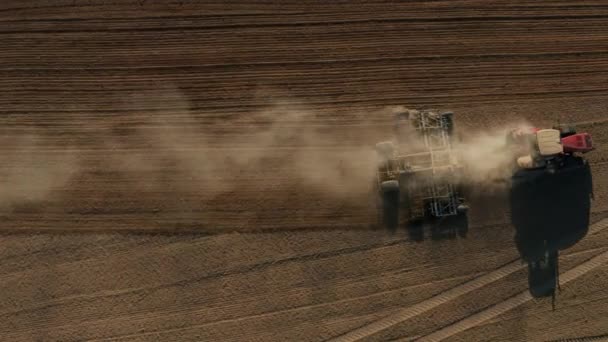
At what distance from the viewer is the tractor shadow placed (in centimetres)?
1280

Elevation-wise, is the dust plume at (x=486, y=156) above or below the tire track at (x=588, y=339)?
above

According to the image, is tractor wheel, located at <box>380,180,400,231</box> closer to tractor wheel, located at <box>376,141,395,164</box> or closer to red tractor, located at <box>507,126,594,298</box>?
tractor wheel, located at <box>376,141,395,164</box>

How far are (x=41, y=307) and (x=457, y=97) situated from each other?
1324cm

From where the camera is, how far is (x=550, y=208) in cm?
1289

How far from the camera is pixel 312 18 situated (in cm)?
1322

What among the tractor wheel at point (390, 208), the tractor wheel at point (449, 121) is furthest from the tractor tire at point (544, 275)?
the tractor wheel at point (449, 121)

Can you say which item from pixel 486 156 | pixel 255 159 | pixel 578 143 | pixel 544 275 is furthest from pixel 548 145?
pixel 255 159

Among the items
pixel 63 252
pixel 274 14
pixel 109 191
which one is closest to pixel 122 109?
pixel 109 191

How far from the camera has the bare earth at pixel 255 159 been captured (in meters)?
12.5

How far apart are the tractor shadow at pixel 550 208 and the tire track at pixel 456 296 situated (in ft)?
1.66

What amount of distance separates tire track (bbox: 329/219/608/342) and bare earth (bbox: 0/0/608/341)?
180mm

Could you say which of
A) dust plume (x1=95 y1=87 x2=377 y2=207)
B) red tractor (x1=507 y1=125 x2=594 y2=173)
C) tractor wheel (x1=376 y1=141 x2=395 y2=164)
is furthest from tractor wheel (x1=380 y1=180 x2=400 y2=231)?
red tractor (x1=507 y1=125 x2=594 y2=173)

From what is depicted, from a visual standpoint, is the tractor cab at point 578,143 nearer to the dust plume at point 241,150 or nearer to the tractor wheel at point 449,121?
the tractor wheel at point 449,121

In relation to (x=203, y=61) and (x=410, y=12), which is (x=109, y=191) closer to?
(x=203, y=61)
